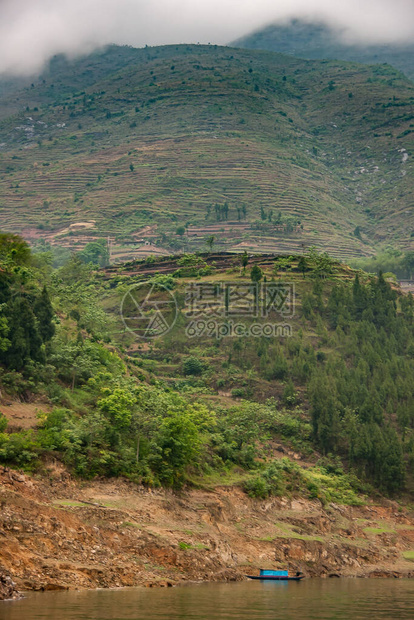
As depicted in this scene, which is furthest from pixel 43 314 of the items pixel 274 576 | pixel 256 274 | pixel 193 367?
A: pixel 256 274

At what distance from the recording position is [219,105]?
185250 mm

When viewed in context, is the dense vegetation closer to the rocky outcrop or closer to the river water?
the rocky outcrop

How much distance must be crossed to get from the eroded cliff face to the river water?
1466mm

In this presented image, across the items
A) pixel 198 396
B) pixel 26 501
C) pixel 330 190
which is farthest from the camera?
pixel 330 190

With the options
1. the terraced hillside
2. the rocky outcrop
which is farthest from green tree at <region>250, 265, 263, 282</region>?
the rocky outcrop

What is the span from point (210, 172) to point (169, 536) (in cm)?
12595

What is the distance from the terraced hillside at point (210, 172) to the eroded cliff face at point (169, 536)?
79010 millimetres

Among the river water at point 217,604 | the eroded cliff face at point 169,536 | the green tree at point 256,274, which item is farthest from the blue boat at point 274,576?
the green tree at point 256,274

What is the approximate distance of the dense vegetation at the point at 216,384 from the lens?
142 ft

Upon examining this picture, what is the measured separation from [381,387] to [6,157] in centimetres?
13234

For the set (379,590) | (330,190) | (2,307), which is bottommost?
(379,590)

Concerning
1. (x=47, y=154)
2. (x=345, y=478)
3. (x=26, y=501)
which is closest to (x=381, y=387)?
(x=345, y=478)

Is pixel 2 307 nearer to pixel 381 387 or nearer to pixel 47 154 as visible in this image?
pixel 381 387

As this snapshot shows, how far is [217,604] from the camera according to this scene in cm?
2897
